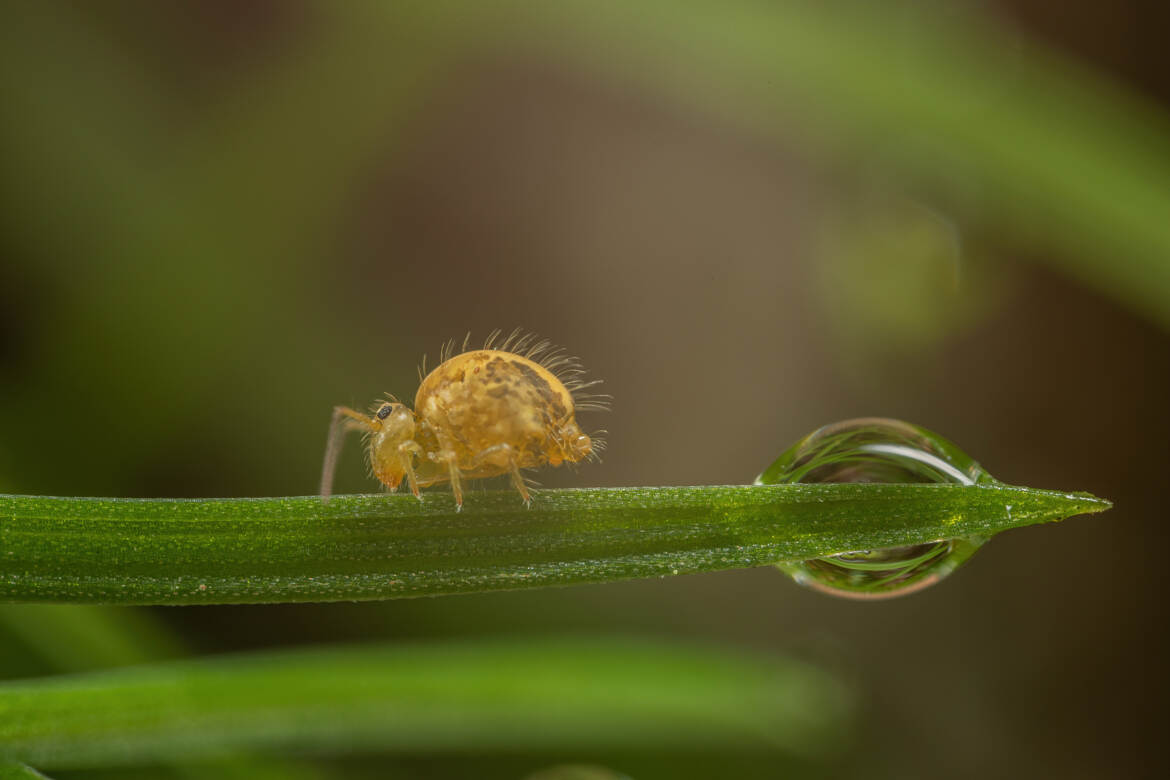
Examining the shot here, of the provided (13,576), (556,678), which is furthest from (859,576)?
(13,576)

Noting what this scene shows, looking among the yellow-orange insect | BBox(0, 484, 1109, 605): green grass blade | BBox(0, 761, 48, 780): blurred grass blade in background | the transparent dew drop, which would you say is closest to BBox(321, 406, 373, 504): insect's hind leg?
the yellow-orange insect

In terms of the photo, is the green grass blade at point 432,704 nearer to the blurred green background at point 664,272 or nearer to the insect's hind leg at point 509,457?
the blurred green background at point 664,272

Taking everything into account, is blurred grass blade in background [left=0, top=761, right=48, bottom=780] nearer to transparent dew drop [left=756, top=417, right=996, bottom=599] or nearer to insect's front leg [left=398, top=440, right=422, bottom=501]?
insect's front leg [left=398, top=440, right=422, bottom=501]

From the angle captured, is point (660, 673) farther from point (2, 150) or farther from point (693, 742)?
point (2, 150)

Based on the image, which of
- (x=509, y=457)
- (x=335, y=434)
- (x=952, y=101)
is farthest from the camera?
(x=952, y=101)

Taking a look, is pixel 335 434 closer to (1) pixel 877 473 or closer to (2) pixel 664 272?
(1) pixel 877 473

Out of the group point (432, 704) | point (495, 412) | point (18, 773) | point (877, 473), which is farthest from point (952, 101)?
point (18, 773)
